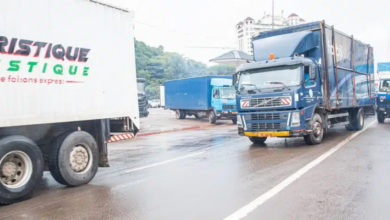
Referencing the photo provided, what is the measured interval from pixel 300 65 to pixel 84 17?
6.26 meters

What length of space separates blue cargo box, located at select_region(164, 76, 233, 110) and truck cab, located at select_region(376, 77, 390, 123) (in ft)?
31.4

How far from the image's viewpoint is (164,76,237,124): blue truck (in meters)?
23.1

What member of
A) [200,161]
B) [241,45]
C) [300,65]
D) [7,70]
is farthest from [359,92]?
[241,45]

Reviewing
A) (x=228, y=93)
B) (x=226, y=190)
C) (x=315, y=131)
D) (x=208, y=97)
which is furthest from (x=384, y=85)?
(x=226, y=190)

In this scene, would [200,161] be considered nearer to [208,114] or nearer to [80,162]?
[80,162]

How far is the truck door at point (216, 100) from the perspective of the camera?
23.5 meters

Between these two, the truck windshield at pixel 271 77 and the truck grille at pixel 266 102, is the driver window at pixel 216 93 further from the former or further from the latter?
the truck grille at pixel 266 102

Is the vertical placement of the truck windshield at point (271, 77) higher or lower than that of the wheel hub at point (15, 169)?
higher

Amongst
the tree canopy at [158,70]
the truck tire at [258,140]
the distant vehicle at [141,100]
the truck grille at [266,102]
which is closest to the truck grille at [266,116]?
the truck grille at [266,102]

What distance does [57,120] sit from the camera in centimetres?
607

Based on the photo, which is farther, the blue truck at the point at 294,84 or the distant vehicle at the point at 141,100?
the distant vehicle at the point at 141,100

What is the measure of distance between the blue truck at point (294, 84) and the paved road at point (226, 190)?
112 centimetres

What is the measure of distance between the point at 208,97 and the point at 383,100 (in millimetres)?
10740

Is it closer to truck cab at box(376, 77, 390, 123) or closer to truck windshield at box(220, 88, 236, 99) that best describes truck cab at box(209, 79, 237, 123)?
truck windshield at box(220, 88, 236, 99)
